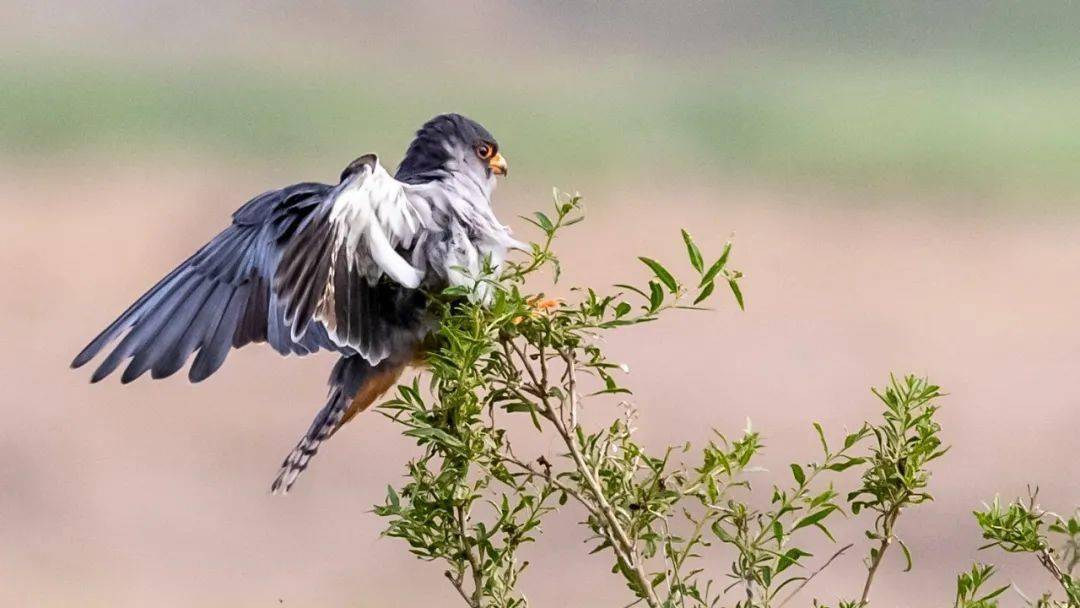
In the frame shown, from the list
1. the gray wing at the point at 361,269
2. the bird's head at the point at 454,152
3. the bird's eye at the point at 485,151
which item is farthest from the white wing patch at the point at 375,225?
the bird's eye at the point at 485,151

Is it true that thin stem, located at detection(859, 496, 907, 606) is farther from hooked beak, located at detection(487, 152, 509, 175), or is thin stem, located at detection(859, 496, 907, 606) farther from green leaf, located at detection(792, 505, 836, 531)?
hooked beak, located at detection(487, 152, 509, 175)

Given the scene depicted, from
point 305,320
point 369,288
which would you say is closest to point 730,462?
point 305,320

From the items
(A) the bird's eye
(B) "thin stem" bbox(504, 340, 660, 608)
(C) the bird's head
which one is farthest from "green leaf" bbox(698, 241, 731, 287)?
(A) the bird's eye

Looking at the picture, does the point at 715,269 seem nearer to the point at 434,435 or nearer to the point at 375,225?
the point at 434,435

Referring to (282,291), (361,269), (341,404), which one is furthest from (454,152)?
(282,291)

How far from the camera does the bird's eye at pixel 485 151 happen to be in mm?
3061

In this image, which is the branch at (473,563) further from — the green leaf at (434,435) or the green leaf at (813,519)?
the green leaf at (813,519)

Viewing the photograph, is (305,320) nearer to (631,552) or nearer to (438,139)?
(631,552)

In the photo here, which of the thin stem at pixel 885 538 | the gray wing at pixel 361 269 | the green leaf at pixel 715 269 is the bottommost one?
the thin stem at pixel 885 538

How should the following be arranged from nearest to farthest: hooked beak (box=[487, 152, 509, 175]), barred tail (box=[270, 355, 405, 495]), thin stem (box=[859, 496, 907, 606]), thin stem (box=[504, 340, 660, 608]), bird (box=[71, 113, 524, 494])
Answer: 1. thin stem (box=[504, 340, 660, 608])
2. thin stem (box=[859, 496, 907, 606])
3. bird (box=[71, 113, 524, 494])
4. barred tail (box=[270, 355, 405, 495])
5. hooked beak (box=[487, 152, 509, 175])

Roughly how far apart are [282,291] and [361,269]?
0.28m

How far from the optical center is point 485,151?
3.07 m

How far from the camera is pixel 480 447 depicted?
62.1 inches

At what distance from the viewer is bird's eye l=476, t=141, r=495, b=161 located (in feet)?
10.0
